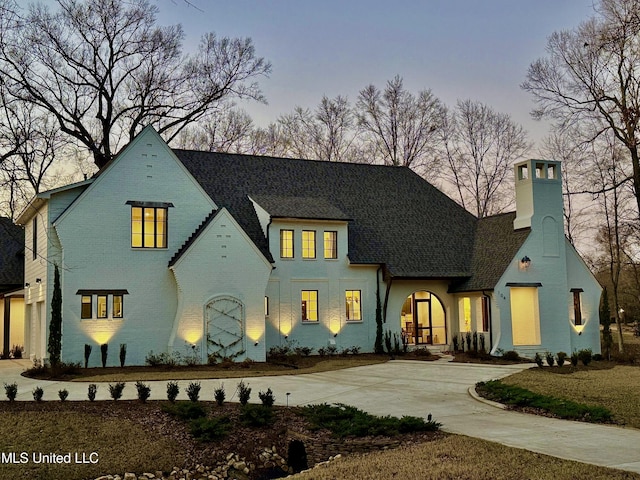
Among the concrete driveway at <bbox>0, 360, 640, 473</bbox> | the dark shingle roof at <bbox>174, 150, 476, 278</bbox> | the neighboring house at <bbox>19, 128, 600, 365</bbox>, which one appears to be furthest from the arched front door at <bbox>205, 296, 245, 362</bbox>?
the concrete driveway at <bbox>0, 360, 640, 473</bbox>

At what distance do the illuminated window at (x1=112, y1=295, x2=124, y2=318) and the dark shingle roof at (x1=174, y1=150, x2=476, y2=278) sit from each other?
5883 mm

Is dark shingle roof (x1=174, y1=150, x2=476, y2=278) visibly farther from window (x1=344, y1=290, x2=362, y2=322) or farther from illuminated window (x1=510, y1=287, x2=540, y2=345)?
illuminated window (x1=510, y1=287, x2=540, y2=345)

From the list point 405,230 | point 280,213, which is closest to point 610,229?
point 405,230

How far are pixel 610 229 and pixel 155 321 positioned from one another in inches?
1055

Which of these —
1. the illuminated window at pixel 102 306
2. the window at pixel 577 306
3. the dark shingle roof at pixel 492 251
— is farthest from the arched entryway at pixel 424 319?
the illuminated window at pixel 102 306

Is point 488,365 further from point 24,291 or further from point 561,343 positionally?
point 24,291

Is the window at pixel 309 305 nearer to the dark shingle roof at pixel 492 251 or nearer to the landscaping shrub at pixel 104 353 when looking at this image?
the dark shingle roof at pixel 492 251


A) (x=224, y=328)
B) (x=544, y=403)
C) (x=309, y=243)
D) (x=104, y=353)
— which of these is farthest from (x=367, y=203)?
(x=544, y=403)

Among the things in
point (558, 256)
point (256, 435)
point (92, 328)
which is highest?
point (558, 256)

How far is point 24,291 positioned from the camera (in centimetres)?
2802

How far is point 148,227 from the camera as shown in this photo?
80.8ft

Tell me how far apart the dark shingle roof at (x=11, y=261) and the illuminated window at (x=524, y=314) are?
21217 mm

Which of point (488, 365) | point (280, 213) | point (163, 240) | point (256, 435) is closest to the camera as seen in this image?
point (256, 435)

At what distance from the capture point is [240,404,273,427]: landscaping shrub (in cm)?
1289
